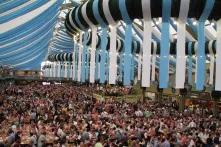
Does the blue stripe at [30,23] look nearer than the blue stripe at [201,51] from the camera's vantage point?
No

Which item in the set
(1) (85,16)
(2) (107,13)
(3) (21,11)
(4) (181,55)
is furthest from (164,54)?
(3) (21,11)

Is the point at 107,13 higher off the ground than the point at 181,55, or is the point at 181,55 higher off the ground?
the point at 107,13

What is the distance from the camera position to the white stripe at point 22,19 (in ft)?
63.7

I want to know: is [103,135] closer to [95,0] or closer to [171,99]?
[95,0]

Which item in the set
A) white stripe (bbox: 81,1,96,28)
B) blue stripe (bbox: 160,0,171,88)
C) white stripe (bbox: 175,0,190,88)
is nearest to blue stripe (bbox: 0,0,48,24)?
white stripe (bbox: 81,1,96,28)

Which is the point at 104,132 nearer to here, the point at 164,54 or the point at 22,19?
the point at 164,54

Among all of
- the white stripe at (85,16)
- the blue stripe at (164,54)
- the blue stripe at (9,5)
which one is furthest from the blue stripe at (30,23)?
the blue stripe at (164,54)

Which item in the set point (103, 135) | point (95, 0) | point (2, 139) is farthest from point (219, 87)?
point (2, 139)

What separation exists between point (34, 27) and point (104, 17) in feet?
26.8

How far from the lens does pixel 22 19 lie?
Answer: 21.0 metres

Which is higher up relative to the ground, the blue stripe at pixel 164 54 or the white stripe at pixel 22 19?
the white stripe at pixel 22 19

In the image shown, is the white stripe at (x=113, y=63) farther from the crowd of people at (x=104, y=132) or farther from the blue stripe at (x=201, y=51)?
the blue stripe at (x=201, y=51)

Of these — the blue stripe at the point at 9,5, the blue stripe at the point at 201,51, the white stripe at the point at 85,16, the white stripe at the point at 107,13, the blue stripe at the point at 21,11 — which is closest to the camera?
the blue stripe at the point at 201,51

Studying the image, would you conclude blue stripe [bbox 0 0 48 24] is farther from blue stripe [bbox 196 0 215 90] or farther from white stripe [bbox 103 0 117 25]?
blue stripe [bbox 196 0 215 90]
